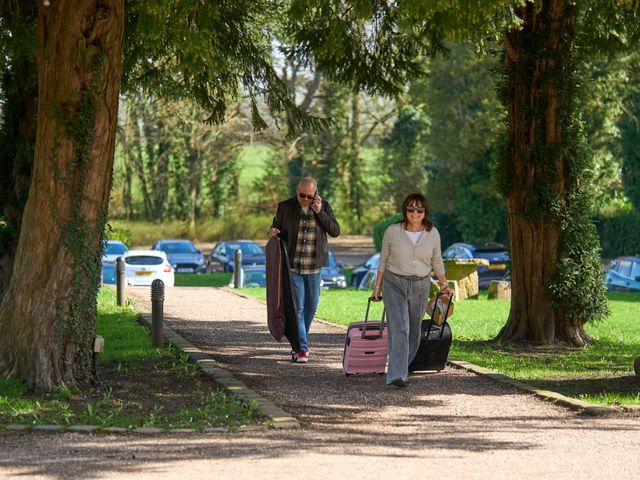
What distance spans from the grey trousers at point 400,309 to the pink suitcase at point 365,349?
0.69 meters

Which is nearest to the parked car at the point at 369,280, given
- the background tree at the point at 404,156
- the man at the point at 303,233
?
the man at the point at 303,233

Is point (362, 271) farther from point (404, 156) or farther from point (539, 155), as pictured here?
point (404, 156)

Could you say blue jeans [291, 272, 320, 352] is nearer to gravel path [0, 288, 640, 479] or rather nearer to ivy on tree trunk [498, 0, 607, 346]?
gravel path [0, 288, 640, 479]

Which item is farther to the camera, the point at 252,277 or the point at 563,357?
the point at 252,277

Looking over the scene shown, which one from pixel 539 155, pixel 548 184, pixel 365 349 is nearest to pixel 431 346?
pixel 365 349

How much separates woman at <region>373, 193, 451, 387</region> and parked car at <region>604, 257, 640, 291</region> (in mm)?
27070

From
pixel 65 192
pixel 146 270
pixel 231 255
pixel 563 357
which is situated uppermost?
pixel 65 192

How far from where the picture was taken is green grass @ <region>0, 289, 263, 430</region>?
9086 millimetres

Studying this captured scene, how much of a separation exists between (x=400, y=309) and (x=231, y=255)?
3667 centimetres

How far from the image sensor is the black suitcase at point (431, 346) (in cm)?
1170

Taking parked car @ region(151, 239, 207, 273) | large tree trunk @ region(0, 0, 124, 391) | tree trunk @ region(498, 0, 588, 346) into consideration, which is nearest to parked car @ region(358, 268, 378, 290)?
parked car @ region(151, 239, 207, 273)

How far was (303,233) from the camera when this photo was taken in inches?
497

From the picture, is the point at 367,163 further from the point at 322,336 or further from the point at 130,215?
the point at 322,336

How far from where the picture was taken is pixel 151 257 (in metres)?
34.2
